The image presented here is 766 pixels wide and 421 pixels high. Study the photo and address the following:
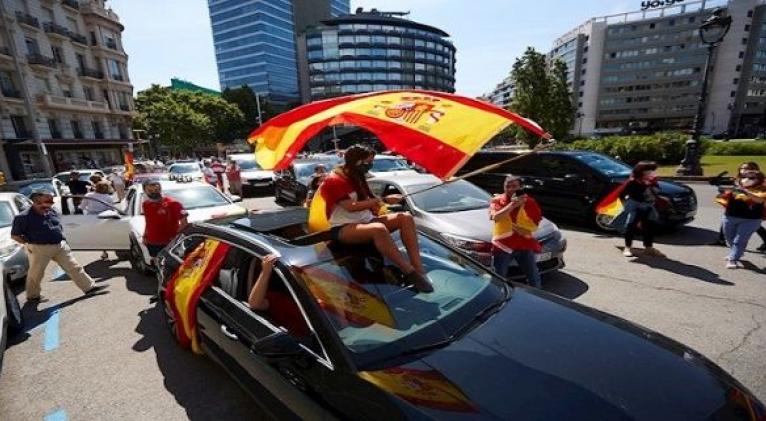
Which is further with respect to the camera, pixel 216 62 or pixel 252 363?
pixel 216 62

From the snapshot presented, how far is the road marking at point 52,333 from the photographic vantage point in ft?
14.0

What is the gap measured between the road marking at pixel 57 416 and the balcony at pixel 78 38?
44.6m

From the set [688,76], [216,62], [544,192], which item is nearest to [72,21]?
[544,192]

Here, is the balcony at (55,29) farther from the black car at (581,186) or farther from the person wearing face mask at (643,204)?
the person wearing face mask at (643,204)

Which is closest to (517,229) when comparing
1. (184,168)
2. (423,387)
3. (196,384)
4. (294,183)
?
(423,387)

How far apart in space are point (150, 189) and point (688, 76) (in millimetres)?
102460

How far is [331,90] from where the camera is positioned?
87.6 metres

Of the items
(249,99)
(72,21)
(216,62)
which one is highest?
(216,62)

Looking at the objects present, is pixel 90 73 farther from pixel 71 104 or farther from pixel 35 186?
pixel 35 186

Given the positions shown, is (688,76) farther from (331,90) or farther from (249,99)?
(249,99)

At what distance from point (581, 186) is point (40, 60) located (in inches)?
1652

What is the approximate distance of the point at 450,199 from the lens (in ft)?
20.7

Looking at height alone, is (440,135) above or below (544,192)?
above

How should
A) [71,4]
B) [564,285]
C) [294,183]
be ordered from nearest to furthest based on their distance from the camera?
1. [564,285]
2. [294,183]
3. [71,4]
